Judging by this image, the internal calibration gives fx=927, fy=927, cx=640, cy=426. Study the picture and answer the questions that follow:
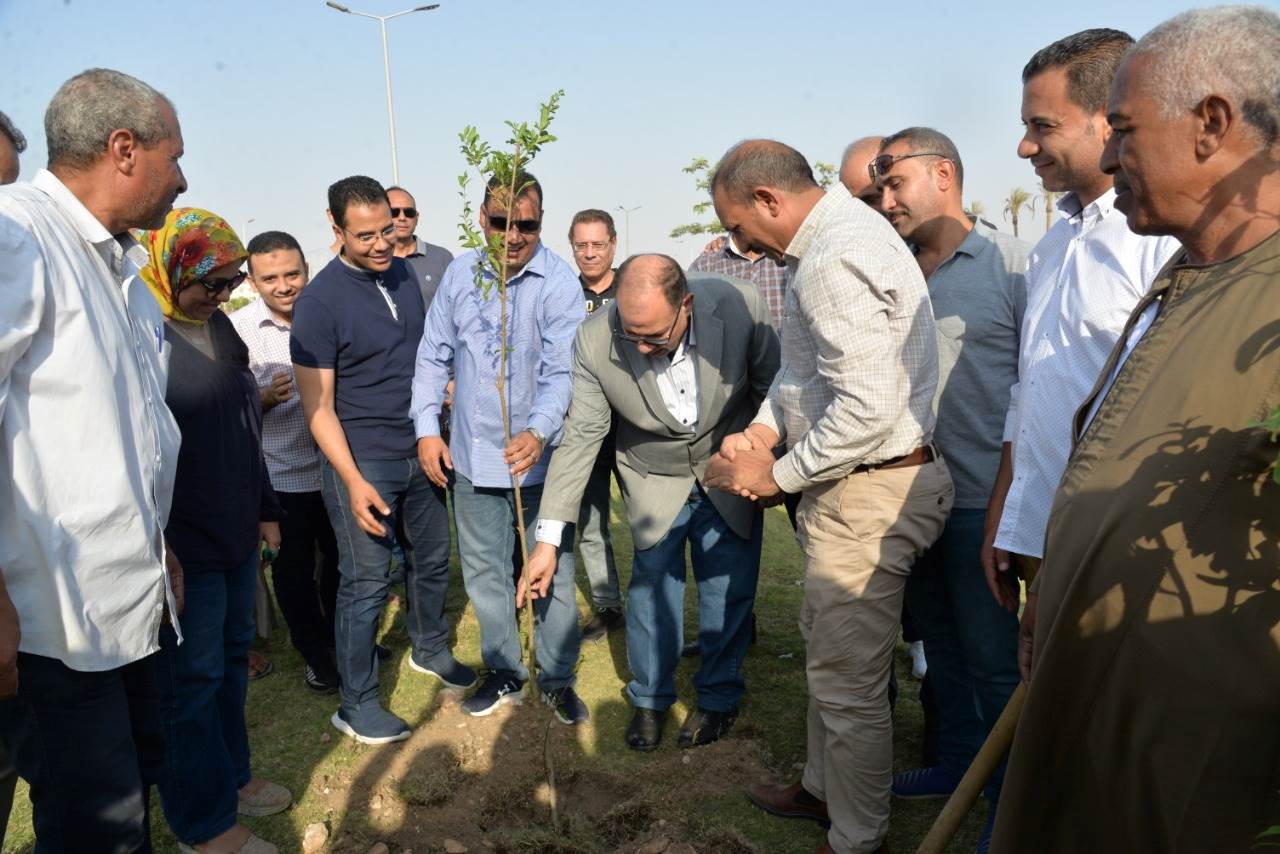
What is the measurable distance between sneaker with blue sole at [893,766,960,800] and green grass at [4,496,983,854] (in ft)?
0.18

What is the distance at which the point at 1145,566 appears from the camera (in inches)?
62.4

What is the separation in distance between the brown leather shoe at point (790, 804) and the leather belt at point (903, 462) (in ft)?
4.31

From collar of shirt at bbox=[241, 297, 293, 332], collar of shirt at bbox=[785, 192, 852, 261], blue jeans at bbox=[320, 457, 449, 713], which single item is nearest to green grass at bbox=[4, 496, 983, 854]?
blue jeans at bbox=[320, 457, 449, 713]

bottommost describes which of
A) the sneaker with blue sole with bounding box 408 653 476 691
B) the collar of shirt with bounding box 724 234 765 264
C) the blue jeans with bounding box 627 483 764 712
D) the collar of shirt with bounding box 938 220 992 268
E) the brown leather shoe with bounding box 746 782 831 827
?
the sneaker with blue sole with bounding box 408 653 476 691

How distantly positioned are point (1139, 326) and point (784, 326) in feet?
4.17

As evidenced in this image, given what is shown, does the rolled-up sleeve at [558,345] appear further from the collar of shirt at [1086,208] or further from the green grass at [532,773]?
the collar of shirt at [1086,208]

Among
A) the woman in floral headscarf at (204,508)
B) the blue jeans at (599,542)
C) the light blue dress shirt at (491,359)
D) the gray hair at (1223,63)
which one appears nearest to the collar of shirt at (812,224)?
the gray hair at (1223,63)

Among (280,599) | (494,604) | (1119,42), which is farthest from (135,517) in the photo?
(1119,42)

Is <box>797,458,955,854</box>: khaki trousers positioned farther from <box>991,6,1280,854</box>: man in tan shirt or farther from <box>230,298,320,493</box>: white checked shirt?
<box>230,298,320,493</box>: white checked shirt

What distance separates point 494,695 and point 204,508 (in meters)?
1.79

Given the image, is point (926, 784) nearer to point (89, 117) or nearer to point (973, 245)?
A: point (973, 245)

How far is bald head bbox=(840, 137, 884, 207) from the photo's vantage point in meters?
4.57

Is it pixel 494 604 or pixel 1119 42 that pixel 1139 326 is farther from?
pixel 494 604

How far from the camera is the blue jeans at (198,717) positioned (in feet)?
9.51
